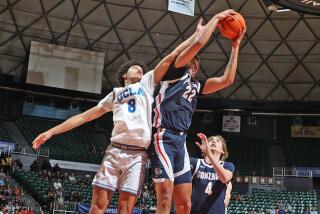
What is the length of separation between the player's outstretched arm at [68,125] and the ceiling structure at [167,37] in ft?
88.7

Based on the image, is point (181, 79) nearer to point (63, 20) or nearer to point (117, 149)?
point (117, 149)

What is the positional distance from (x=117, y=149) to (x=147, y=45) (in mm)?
28802

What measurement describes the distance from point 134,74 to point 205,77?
2895 centimetres

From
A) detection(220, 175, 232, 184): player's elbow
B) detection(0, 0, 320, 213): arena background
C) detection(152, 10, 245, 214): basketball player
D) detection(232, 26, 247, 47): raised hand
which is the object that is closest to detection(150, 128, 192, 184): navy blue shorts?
detection(152, 10, 245, 214): basketball player

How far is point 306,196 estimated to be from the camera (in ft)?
93.0

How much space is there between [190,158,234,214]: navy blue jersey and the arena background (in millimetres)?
22833

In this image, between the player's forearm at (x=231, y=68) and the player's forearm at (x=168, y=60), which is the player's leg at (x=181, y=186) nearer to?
the player's forearm at (x=168, y=60)

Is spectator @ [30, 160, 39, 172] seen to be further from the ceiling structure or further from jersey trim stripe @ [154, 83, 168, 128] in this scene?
jersey trim stripe @ [154, 83, 168, 128]

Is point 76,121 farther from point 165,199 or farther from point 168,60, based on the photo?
point 165,199

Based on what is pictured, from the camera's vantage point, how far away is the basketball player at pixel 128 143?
5.00 meters

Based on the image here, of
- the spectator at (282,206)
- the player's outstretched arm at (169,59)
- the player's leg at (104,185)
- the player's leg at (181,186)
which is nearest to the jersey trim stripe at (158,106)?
the player's outstretched arm at (169,59)

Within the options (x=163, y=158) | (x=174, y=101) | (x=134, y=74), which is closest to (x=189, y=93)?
(x=174, y=101)

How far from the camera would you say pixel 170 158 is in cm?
500

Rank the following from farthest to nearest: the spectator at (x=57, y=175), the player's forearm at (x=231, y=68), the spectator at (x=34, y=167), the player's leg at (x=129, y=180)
Answer: the spectator at (x=34, y=167) → the spectator at (x=57, y=175) → the player's forearm at (x=231, y=68) → the player's leg at (x=129, y=180)
